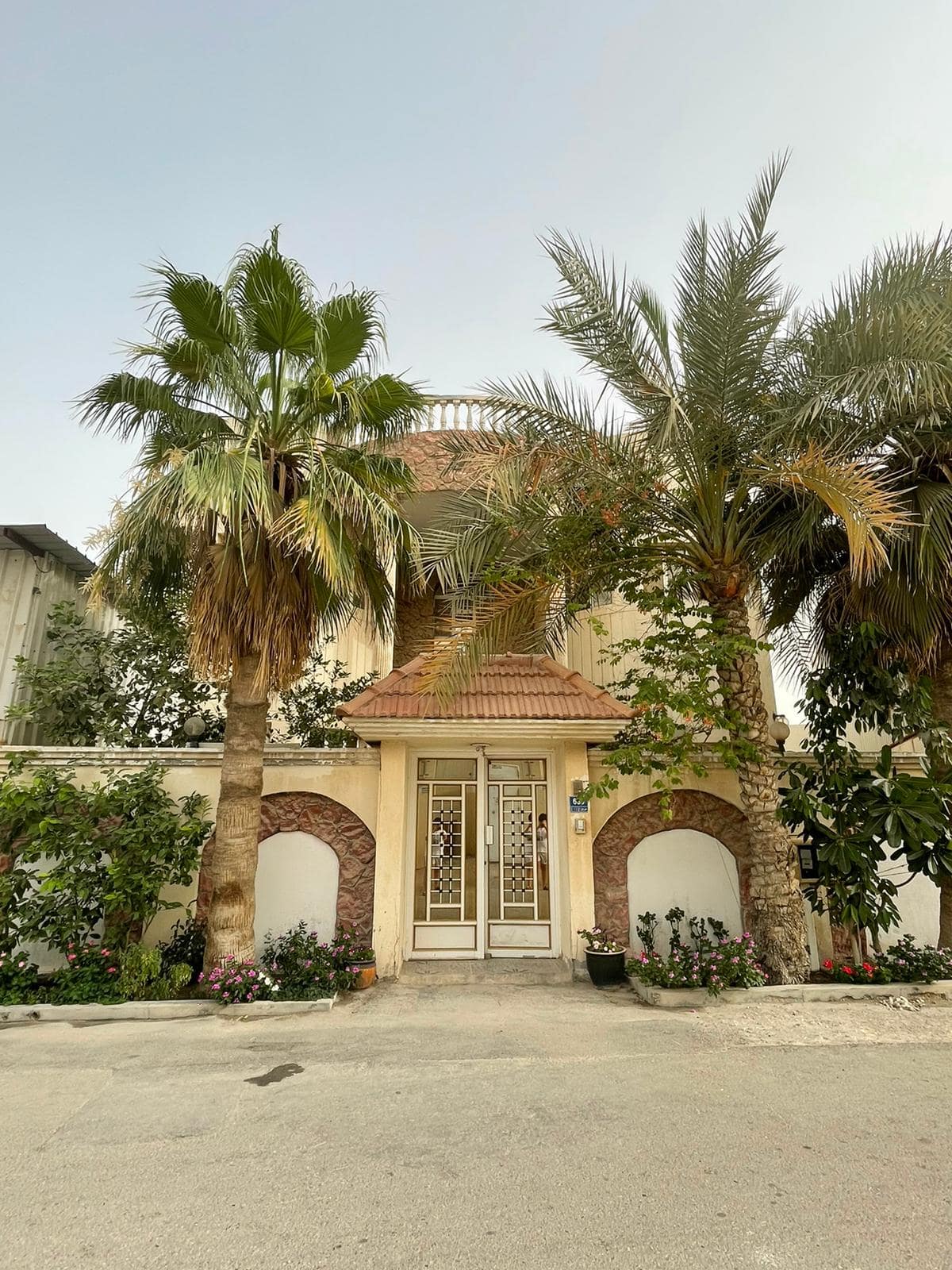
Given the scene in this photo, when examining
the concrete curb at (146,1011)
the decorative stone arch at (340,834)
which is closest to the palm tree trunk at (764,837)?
the decorative stone arch at (340,834)

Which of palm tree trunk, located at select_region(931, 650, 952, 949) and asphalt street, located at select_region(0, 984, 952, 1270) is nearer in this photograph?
asphalt street, located at select_region(0, 984, 952, 1270)

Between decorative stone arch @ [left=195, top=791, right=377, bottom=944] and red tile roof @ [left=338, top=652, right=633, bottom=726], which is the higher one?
red tile roof @ [left=338, top=652, right=633, bottom=726]

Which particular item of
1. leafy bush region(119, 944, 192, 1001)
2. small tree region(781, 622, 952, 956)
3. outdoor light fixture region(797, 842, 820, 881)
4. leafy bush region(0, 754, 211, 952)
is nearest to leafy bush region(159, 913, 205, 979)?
leafy bush region(119, 944, 192, 1001)

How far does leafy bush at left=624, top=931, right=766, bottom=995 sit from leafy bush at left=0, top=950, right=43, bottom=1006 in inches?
266

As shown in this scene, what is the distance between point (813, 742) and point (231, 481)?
7505mm

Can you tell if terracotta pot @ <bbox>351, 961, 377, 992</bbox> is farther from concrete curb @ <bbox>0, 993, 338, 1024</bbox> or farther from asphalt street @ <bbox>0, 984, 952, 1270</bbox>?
asphalt street @ <bbox>0, 984, 952, 1270</bbox>

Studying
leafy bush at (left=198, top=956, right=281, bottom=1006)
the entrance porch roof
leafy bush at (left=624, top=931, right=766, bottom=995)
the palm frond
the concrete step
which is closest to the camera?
the palm frond

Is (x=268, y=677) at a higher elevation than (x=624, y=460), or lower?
lower

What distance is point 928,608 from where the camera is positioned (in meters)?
7.16

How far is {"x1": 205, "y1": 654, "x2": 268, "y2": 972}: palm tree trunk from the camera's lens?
702cm

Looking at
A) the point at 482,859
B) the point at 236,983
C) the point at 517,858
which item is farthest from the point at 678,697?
the point at 236,983

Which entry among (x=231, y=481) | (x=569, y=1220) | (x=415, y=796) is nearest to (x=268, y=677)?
(x=231, y=481)

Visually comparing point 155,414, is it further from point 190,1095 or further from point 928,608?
point 928,608

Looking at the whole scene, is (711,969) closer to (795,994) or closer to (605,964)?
(795,994)
